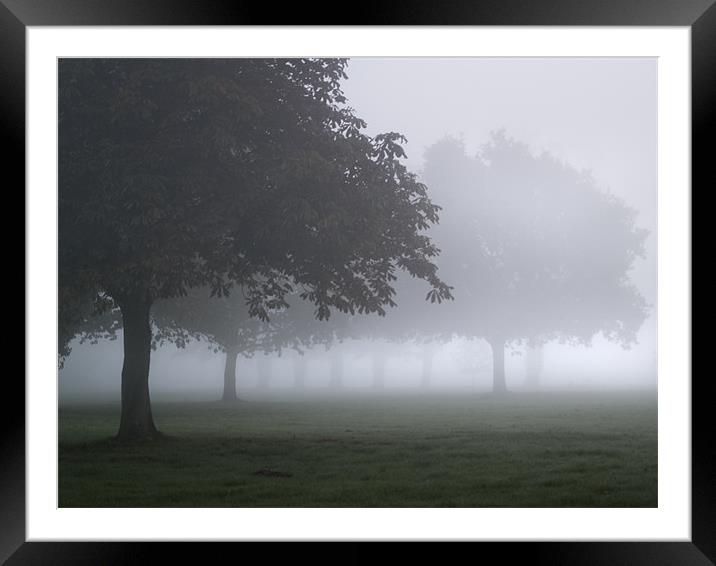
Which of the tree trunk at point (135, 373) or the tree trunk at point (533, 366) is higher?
the tree trunk at point (135, 373)

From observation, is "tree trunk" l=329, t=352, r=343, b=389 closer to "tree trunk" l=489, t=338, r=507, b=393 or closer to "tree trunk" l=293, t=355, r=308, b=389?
"tree trunk" l=293, t=355, r=308, b=389

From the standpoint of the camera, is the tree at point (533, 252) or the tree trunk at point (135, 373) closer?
the tree trunk at point (135, 373)

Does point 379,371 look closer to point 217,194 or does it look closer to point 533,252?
point 533,252

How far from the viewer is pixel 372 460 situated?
10.5m

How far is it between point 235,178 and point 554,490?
18.8 ft

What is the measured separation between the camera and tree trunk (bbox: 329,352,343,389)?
92.1 ft

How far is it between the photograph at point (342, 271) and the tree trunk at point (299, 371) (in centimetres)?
301

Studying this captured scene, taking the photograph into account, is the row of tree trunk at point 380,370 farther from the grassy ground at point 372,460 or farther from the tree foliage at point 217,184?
the tree foliage at point 217,184

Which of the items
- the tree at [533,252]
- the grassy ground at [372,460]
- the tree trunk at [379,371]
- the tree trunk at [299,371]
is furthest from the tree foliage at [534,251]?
the tree trunk at [299,371]

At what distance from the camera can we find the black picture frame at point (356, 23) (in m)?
5.15

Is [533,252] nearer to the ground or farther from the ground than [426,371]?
farther from the ground

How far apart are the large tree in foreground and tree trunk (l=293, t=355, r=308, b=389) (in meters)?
17.3

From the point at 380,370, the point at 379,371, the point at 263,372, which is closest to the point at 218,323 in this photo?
the point at 380,370

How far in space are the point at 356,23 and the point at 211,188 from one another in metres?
5.96
